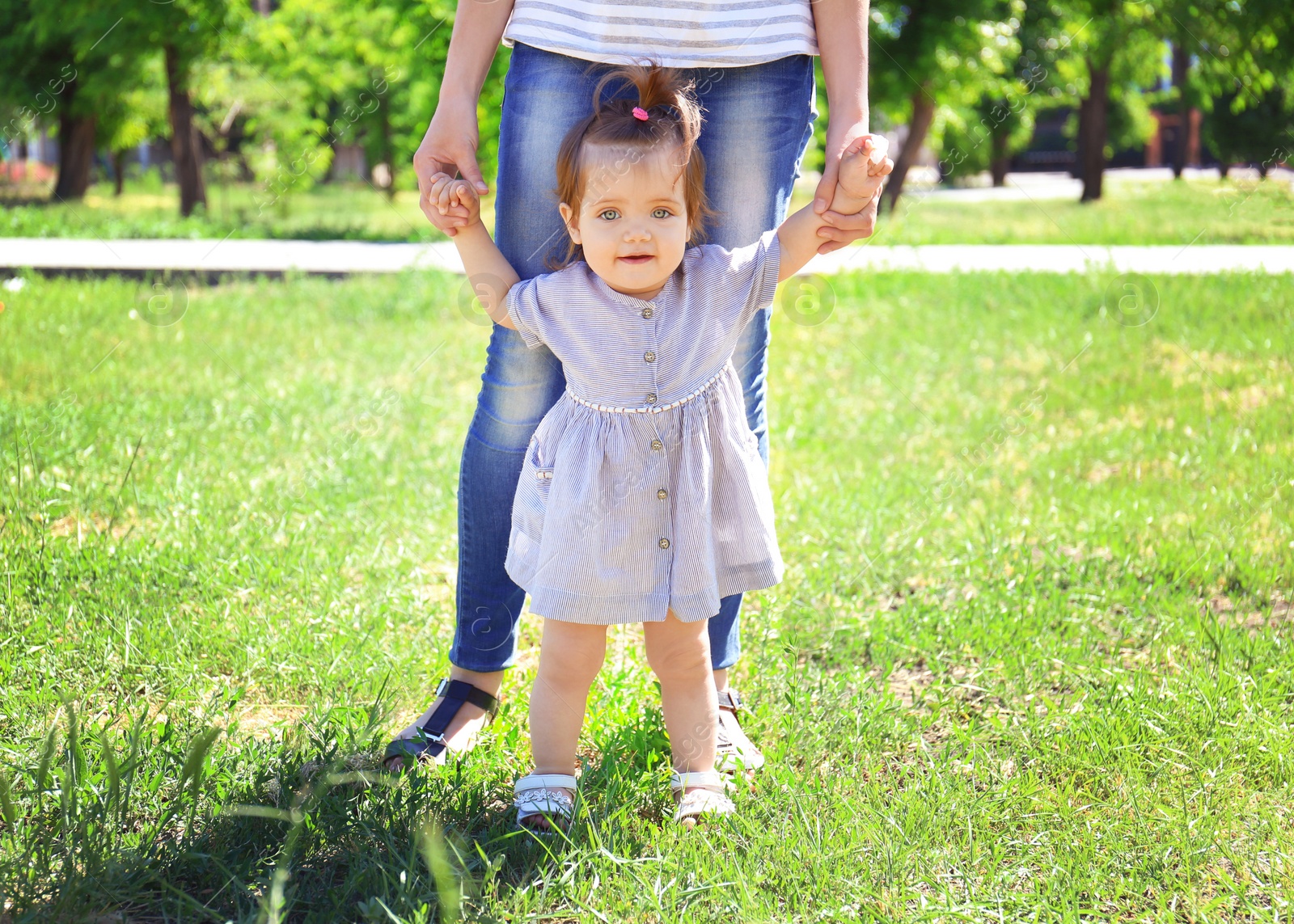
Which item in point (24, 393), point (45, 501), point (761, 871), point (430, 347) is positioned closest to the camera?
point (761, 871)

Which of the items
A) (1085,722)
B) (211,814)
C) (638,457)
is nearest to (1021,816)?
(1085,722)

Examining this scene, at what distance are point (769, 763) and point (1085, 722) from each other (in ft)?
2.04

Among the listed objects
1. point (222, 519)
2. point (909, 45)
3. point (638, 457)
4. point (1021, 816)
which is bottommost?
point (1021, 816)

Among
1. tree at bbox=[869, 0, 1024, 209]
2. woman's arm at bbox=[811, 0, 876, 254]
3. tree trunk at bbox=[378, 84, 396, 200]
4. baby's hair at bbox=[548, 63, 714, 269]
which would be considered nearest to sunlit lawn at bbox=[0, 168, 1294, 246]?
tree at bbox=[869, 0, 1024, 209]

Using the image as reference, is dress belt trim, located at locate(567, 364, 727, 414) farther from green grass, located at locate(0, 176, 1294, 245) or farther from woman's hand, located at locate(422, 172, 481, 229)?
green grass, located at locate(0, 176, 1294, 245)

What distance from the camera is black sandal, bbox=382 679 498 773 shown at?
194cm

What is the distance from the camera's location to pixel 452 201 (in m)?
1.71

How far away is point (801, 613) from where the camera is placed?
8.81 feet

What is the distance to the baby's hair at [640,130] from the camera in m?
1.71

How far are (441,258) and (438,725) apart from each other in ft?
25.4

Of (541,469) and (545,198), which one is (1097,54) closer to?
(545,198)

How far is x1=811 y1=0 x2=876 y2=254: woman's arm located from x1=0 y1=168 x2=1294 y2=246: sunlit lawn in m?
6.11

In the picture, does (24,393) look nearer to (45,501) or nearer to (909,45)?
(45,501)

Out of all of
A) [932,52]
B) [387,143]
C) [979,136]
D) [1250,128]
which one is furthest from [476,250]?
[387,143]
